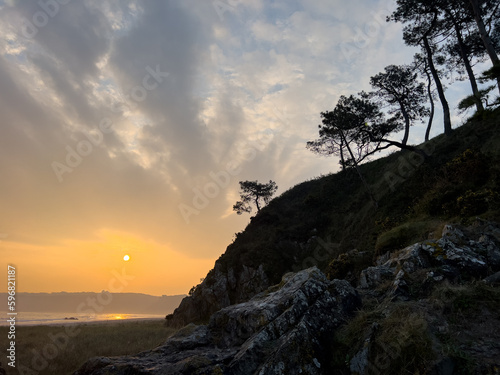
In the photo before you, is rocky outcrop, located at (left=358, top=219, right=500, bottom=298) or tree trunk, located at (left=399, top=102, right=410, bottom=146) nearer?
rocky outcrop, located at (left=358, top=219, right=500, bottom=298)

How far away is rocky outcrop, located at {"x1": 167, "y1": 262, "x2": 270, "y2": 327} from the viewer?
96.8ft

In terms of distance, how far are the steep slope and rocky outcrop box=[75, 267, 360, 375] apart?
31.2 feet

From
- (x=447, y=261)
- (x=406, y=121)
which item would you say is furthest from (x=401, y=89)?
(x=447, y=261)

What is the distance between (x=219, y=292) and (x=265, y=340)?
26.4 metres

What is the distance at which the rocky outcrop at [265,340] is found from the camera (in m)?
5.26

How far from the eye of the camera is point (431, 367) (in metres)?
4.51

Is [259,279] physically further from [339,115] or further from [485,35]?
[485,35]

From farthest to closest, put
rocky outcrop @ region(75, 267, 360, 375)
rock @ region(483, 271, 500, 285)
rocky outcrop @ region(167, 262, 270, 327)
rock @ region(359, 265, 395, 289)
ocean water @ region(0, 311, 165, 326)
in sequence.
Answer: ocean water @ region(0, 311, 165, 326) → rocky outcrop @ region(167, 262, 270, 327) → rock @ region(359, 265, 395, 289) → rock @ region(483, 271, 500, 285) → rocky outcrop @ region(75, 267, 360, 375)

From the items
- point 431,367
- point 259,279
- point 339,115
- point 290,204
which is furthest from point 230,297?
point 431,367

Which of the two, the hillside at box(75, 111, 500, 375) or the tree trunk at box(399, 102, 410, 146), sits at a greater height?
the tree trunk at box(399, 102, 410, 146)

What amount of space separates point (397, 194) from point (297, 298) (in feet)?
71.8

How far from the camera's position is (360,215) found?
97.1ft

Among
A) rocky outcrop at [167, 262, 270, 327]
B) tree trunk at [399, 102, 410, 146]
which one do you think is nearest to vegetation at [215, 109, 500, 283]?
rocky outcrop at [167, 262, 270, 327]

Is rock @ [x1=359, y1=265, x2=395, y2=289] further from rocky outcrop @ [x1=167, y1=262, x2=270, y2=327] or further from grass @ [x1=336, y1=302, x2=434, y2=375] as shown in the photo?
rocky outcrop @ [x1=167, y1=262, x2=270, y2=327]
